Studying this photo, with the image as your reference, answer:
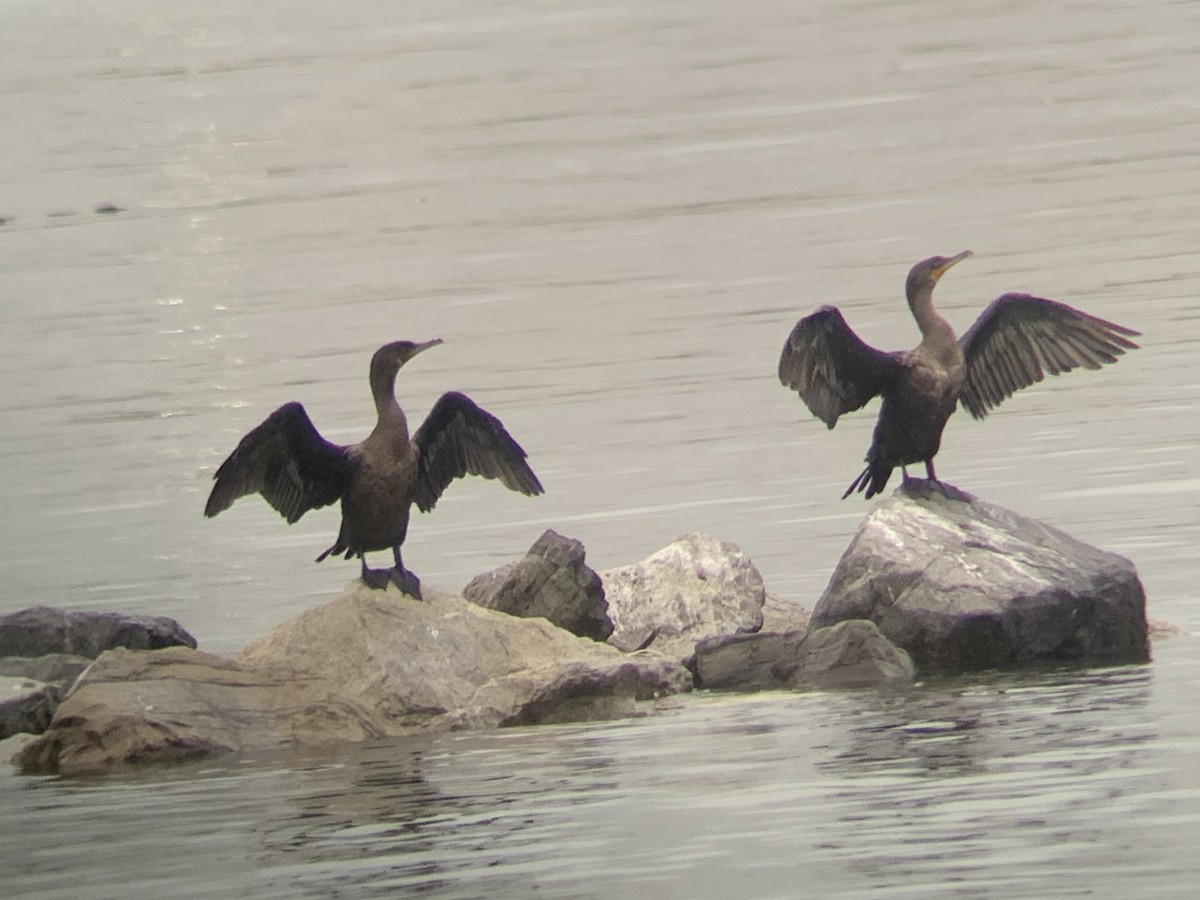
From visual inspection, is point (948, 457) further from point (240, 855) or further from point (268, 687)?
point (240, 855)

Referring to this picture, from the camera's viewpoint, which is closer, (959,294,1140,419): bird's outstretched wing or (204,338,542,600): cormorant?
(204,338,542,600): cormorant

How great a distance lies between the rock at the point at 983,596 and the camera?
11.7 metres

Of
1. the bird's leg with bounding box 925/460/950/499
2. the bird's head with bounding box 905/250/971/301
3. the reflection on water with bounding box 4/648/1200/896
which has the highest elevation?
the bird's head with bounding box 905/250/971/301

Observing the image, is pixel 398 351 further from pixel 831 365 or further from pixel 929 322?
pixel 929 322

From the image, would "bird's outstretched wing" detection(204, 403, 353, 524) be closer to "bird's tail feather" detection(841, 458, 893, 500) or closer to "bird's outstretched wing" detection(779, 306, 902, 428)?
"bird's outstretched wing" detection(779, 306, 902, 428)

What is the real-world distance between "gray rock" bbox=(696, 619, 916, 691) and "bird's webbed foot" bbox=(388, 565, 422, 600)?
1.26 m

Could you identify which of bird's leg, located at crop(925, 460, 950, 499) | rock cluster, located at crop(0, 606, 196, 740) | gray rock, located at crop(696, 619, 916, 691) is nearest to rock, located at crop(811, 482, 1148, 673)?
gray rock, located at crop(696, 619, 916, 691)

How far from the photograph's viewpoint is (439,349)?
23625 millimetres

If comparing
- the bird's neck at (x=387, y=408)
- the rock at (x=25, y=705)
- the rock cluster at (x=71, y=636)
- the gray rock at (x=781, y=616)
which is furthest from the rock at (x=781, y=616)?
the rock at (x=25, y=705)

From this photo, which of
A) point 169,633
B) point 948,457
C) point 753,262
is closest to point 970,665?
point 169,633

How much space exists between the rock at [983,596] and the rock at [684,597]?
988 mm

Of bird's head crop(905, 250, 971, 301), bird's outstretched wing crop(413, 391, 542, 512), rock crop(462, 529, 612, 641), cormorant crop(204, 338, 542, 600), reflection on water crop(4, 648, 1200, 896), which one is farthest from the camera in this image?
bird's head crop(905, 250, 971, 301)

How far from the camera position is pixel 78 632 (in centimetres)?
1326

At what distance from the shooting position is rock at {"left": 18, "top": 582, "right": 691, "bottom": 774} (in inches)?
427
